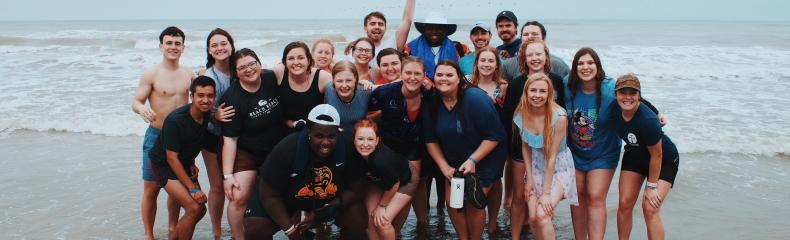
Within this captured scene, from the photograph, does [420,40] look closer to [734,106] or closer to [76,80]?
[734,106]

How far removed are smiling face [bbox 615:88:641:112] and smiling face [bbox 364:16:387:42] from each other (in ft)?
8.45

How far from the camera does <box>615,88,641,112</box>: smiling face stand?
167 inches

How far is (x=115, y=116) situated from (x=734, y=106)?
11.6 metres

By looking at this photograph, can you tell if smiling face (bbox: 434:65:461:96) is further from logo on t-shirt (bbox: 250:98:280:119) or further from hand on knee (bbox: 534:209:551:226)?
logo on t-shirt (bbox: 250:98:280:119)

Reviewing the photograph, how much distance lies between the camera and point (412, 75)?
177 inches

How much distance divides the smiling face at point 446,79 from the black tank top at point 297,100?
0.97m

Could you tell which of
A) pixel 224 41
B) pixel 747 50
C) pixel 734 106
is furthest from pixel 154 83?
pixel 747 50

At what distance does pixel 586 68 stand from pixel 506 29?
1758mm

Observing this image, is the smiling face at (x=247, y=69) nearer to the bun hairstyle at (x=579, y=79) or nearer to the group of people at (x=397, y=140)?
the group of people at (x=397, y=140)

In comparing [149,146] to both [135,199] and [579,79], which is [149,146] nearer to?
[135,199]

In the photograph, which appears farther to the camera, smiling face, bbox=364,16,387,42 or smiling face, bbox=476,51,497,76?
smiling face, bbox=364,16,387,42

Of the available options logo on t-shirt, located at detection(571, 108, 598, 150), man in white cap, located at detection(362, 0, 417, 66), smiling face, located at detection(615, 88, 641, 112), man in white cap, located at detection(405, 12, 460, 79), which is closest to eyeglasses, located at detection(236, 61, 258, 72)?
man in white cap, located at detection(405, 12, 460, 79)

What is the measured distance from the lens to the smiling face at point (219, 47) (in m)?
4.94

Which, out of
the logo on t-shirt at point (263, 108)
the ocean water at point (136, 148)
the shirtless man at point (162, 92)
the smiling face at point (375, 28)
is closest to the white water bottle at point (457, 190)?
the ocean water at point (136, 148)
